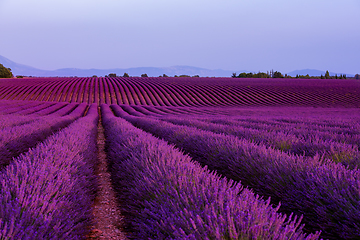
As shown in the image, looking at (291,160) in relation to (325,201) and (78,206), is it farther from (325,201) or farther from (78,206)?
(78,206)

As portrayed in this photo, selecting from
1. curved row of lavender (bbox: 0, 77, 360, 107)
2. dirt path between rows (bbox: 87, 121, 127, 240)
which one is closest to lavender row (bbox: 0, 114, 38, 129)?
dirt path between rows (bbox: 87, 121, 127, 240)

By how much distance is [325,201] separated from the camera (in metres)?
1.96

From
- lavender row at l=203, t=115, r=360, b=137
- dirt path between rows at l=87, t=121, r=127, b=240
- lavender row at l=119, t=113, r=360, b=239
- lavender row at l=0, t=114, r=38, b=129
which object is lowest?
dirt path between rows at l=87, t=121, r=127, b=240

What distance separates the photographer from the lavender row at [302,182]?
5.83ft

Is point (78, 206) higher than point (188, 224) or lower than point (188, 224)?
lower

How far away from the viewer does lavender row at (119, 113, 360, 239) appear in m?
1.78

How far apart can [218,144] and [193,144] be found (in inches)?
33.4

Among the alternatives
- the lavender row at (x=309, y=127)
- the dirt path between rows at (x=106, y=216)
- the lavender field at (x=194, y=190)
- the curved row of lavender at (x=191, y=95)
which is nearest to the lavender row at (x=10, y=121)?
the lavender field at (x=194, y=190)

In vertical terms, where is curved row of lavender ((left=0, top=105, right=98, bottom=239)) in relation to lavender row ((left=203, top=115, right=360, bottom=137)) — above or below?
above

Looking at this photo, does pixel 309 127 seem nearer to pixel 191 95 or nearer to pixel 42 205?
pixel 42 205

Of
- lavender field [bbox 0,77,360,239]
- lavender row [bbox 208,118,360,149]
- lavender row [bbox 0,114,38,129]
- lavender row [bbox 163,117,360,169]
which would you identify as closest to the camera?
lavender field [bbox 0,77,360,239]

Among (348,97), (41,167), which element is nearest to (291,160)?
(41,167)

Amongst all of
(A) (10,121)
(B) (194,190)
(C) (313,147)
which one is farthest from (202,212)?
(A) (10,121)

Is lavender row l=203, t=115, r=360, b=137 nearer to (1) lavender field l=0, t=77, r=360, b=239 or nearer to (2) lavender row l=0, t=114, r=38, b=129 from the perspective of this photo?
(1) lavender field l=0, t=77, r=360, b=239
